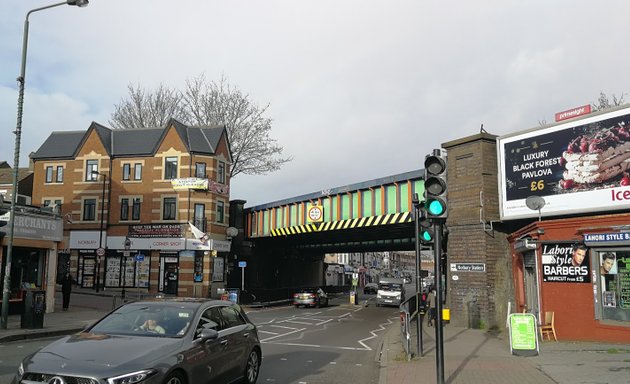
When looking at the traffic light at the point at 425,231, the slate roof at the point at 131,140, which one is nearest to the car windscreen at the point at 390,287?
the slate roof at the point at 131,140

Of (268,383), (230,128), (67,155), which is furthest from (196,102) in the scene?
(268,383)

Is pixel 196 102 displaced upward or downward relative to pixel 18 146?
upward

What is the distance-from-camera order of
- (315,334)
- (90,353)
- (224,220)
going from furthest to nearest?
(224,220) → (315,334) → (90,353)

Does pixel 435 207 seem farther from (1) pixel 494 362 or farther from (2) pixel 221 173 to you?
(2) pixel 221 173

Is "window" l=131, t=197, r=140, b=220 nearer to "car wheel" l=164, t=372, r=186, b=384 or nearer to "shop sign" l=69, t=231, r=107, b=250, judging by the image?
"shop sign" l=69, t=231, r=107, b=250

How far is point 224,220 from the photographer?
133 ft

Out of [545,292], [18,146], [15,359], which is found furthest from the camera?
[18,146]

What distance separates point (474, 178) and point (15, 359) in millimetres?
15479

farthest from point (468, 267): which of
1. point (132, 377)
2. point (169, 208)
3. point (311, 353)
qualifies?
point (169, 208)

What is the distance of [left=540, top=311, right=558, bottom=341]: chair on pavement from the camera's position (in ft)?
47.7

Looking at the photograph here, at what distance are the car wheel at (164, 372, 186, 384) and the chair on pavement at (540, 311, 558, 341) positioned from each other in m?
11.5

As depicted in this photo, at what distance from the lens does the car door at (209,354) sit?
680 centimetres

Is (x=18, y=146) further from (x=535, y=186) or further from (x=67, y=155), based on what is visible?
(x=67, y=155)

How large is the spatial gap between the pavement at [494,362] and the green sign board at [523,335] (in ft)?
0.78
